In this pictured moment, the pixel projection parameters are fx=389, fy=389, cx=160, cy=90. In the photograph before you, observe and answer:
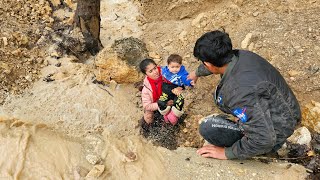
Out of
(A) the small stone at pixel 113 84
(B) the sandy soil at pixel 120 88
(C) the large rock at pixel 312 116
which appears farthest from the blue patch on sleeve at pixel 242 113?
(A) the small stone at pixel 113 84

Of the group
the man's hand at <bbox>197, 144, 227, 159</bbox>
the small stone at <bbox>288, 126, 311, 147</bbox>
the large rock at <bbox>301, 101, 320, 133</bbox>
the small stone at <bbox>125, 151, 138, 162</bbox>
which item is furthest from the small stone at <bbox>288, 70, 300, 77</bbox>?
the small stone at <bbox>125, 151, 138, 162</bbox>

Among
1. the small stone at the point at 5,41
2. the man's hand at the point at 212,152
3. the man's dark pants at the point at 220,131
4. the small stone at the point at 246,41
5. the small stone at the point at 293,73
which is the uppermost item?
the small stone at the point at 246,41

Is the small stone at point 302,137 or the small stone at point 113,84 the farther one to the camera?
the small stone at point 113,84

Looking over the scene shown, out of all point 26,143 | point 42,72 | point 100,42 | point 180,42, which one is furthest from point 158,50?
point 26,143

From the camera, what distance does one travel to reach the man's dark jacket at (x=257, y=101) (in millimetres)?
2695

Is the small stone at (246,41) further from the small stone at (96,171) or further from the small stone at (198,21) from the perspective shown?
the small stone at (96,171)

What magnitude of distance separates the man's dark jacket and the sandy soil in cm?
47

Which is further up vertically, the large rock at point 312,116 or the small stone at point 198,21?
the small stone at point 198,21

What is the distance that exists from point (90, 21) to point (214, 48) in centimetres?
240

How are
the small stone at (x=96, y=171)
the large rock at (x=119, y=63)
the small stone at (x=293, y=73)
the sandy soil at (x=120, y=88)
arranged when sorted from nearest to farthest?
the small stone at (x=96, y=171), the sandy soil at (x=120, y=88), the small stone at (x=293, y=73), the large rock at (x=119, y=63)

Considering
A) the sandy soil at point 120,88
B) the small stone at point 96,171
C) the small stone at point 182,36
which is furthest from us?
the small stone at point 182,36

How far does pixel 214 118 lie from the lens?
10.9 ft

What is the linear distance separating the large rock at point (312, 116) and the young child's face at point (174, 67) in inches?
54.8

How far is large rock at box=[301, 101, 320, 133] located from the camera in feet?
12.2
